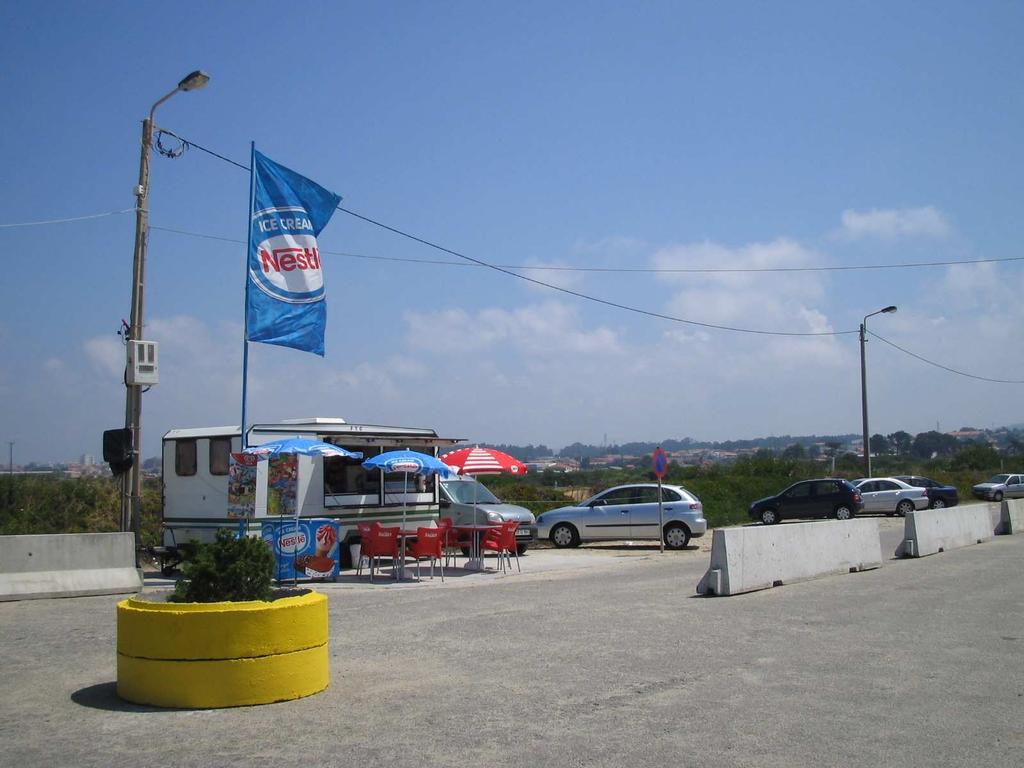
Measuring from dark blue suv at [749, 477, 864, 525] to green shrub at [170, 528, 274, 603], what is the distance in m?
29.0

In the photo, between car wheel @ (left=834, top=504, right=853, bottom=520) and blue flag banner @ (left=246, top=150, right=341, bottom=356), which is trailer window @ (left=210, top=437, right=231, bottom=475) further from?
car wheel @ (left=834, top=504, right=853, bottom=520)

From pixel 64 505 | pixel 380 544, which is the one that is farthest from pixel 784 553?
pixel 64 505

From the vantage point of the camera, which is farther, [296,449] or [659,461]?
[659,461]

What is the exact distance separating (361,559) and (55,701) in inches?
422

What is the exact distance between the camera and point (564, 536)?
25.3 m

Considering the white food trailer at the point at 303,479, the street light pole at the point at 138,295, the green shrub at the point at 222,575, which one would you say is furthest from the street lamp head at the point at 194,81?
the green shrub at the point at 222,575

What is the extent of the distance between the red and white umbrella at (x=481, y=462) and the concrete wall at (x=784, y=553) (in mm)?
5332

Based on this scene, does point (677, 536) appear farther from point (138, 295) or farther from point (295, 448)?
point (138, 295)

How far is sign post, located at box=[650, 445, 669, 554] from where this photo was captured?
2228 centimetres

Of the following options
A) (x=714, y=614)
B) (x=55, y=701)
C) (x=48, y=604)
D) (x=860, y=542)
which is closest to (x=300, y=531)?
(x=48, y=604)

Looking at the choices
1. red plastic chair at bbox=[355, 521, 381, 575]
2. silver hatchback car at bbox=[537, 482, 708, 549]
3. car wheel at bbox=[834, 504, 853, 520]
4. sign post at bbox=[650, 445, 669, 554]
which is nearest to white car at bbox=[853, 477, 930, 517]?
car wheel at bbox=[834, 504, 853, 520]

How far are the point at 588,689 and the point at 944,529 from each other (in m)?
17.1

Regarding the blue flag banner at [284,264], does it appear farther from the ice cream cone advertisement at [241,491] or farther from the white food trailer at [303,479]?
the white food trailer at [303,479]

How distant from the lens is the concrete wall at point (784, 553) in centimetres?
1411
